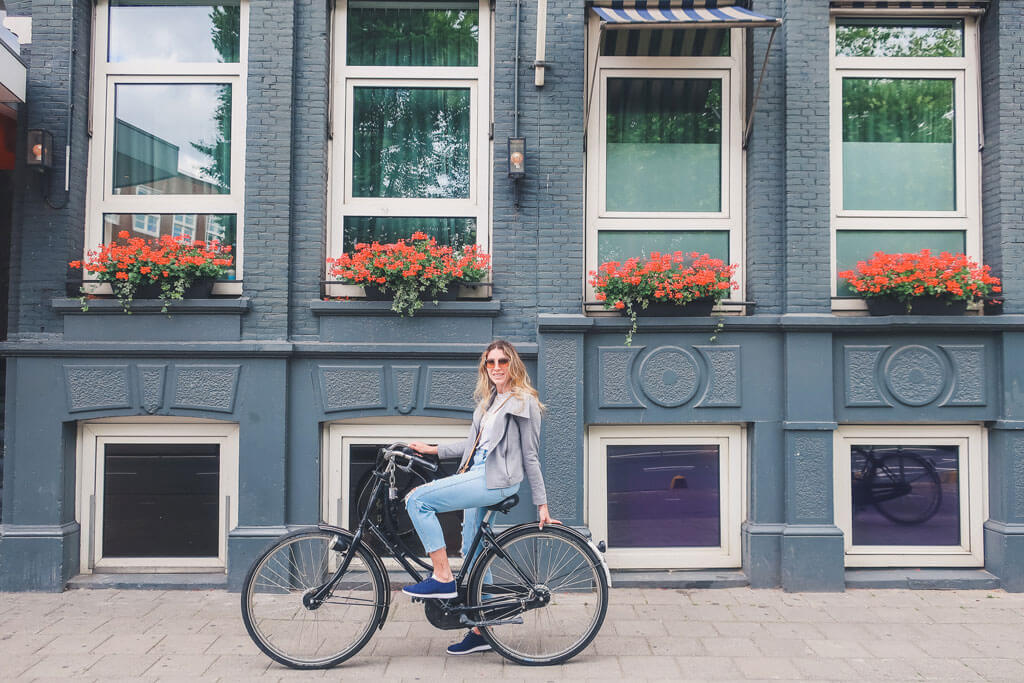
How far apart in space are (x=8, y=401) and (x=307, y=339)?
2.48 m

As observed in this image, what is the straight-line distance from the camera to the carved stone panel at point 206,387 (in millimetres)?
5930

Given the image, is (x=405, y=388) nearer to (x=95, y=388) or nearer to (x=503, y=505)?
(x=503, y=505)

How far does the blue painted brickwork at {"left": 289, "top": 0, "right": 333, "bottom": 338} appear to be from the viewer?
613cm

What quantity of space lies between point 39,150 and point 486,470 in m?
4.58

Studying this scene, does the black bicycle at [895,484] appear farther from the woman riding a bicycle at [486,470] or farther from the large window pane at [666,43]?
the large window pane at [666,43]

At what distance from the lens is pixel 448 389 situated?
600cm

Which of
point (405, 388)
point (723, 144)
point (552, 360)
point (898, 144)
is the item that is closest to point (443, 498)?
point (405, 388)

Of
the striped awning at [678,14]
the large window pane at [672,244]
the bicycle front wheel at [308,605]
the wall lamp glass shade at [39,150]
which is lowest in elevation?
the bicycle front wheel at [308,605]

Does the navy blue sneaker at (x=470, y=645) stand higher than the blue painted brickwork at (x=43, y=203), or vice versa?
the blue painted brickwork at (x=43, y=203)

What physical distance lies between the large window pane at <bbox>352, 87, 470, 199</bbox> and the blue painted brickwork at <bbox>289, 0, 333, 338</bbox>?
355 millimetres

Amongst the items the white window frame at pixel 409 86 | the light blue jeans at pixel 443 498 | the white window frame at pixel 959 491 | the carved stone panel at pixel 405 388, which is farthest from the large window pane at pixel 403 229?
the white window frame at pixel 959 491

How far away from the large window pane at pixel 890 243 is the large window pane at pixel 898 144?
23 cm

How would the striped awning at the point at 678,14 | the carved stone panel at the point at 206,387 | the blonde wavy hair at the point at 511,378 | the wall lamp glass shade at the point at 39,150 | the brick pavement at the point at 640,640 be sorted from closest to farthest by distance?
the brick pavement at the point at 640,640
the blonde wavy hair at the point at 511,378
the striped awning at the point at 678,14
the wall lamp glass shade at the point at 39,150
the carved stone panel at the point at 206,387

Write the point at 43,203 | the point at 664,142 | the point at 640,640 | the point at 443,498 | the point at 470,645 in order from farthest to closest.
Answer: the point at 664,142
the point at 43,203
the point at 640,640
the point at 470,645
the point at 443,498
